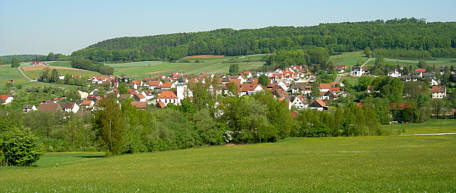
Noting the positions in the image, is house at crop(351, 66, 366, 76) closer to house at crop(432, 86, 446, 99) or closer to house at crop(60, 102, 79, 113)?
house at crop(432, 86, 446, 99)

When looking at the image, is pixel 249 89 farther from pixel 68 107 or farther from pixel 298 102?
pixel 68 107

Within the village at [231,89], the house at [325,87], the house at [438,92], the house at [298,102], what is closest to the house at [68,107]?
the village at [231,89]

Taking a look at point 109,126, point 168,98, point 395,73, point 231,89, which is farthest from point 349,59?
point 109,126

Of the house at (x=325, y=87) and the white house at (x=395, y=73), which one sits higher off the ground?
the white house at (x=395, y=73)

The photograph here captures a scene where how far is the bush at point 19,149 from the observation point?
122 ft

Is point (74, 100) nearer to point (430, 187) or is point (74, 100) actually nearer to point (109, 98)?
point (109, 98)

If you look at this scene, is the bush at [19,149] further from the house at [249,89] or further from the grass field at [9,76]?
the grass field at [9,76]

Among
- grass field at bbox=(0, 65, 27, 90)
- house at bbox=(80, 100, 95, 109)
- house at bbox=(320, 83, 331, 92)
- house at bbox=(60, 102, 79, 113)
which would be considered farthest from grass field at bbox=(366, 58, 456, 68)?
grass field at bbox=(0, 65, 27, 90)

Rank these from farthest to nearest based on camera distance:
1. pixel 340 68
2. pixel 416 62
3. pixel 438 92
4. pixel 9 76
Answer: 1. pixel 416 62
2. pixel 340 68
3. pixel 9 76
4. pixel 438 92

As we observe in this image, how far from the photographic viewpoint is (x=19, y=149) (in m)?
37.1

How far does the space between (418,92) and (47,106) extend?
90.8m

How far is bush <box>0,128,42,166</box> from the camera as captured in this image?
3719 cm

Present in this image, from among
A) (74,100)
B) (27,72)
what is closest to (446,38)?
(74,100)

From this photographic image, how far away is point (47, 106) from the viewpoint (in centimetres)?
9888
